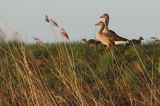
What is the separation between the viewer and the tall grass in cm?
771

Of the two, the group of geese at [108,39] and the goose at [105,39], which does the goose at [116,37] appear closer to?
the group of geese at [108,39]

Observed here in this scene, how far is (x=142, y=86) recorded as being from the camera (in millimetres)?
9914

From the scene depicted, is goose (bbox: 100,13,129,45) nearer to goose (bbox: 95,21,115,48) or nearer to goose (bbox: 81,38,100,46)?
goose (bbox: 95,21,115,48)

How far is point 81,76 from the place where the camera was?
9.31 m

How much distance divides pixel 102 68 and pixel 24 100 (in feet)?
9.31

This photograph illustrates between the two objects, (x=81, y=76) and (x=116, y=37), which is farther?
(x=116, y=37)

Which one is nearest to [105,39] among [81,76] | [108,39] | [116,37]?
[108,39]

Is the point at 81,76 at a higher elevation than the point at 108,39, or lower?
lower

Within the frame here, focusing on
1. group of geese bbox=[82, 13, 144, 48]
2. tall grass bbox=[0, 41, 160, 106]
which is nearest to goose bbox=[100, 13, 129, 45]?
group of geese bbox=[82, 13, 144, 48]

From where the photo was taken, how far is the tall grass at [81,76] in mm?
7715

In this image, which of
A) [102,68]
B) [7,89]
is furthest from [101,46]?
[7,89]

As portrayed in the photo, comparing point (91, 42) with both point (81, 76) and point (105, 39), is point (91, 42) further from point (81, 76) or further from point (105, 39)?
point (81, 76)

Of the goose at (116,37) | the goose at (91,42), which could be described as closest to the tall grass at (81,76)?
the goose at (91,42)

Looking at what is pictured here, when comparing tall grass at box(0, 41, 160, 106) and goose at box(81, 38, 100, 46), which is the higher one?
goose at box(81, 38, 100, 46)
